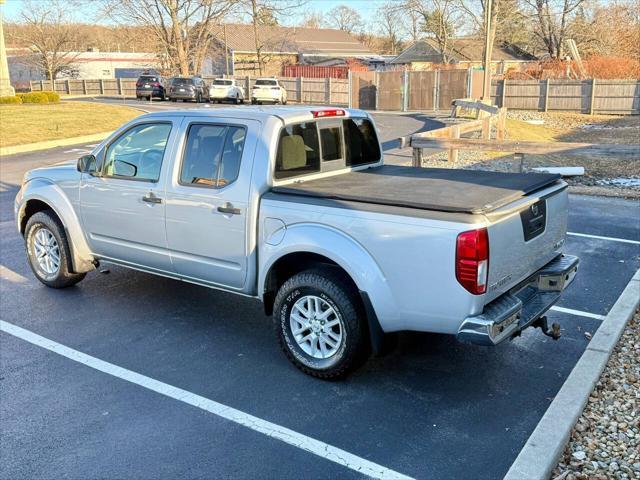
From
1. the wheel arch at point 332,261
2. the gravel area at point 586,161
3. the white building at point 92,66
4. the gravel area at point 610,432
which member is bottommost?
the gravel area at point 610,432

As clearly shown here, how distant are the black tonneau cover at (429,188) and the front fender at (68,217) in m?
2.53

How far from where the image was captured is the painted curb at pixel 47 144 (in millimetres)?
18484

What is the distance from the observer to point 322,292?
4.31 metres

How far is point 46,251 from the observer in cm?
646

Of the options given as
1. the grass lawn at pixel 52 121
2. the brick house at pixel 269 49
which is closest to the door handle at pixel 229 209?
the grass lawn at pixel 52 121

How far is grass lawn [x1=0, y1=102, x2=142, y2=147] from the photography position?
67.2 feet

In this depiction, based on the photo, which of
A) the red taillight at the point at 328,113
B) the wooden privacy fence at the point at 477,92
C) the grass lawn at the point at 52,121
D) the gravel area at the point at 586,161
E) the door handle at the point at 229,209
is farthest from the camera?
the wooden privacy fence at the point at 477,92

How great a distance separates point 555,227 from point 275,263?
2154mm

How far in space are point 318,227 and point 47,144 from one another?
18.0m

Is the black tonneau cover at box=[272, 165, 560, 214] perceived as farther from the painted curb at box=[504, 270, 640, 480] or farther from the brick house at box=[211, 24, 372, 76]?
the brick house at box=[211, 24, 372, 76]

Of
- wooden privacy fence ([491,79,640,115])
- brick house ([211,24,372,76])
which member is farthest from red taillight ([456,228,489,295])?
brick house ([211,24,372,76])

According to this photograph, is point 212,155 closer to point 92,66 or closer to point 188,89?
point 188,89

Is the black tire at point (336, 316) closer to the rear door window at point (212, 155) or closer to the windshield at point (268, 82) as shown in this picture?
the rear door window at point (212, 155)

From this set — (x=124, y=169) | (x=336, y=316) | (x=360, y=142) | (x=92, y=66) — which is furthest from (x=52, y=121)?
(x=92, y=66)
